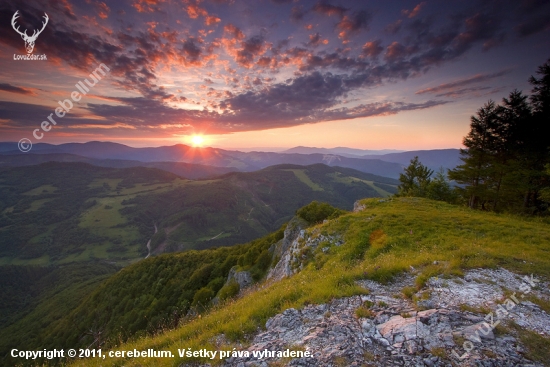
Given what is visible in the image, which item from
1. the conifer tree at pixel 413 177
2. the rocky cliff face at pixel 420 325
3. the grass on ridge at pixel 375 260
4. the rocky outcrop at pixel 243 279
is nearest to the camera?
the rocky cliff face at pixel 420 325

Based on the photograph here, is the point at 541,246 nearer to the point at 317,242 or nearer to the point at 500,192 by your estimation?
the point at 317,242

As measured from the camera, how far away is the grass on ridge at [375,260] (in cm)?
838

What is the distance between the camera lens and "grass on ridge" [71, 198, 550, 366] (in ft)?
27.5

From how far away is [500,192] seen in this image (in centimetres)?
2698

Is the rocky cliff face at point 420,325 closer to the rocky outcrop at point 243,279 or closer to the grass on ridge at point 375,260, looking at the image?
the grass on ridge at point 375,260

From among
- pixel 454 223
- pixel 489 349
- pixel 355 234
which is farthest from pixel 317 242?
pixel 489 349

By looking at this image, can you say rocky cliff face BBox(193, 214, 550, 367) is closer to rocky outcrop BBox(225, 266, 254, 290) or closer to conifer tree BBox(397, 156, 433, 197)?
rocky outcrop BBox(225, 266, 254, 290)

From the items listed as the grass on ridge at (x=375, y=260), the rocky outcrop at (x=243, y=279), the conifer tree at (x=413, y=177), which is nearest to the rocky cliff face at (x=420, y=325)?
the grass on ridge at (x=375, y=260)

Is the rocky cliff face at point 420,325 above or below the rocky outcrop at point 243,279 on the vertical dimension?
above

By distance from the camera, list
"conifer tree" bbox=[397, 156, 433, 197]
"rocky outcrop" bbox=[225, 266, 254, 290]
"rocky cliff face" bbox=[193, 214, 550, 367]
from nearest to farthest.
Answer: "rocky cliff face" bbox=[193, 214, 550, 367] < "rocky outcrop" bbox=[225, 266, 254, 290] < "conifer tree" bbox=[397, 156, 433, 197]

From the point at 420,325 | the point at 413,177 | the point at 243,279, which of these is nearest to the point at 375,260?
the point at 420,325

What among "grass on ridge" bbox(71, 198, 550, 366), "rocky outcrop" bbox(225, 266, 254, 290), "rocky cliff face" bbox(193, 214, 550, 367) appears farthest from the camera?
"rocky outcrop" bbox(225, 266, 254, 290)

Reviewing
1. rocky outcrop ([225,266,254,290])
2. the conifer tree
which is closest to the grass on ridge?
rocky outcrop ([225,266,254,290])

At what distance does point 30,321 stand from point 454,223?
174 m
